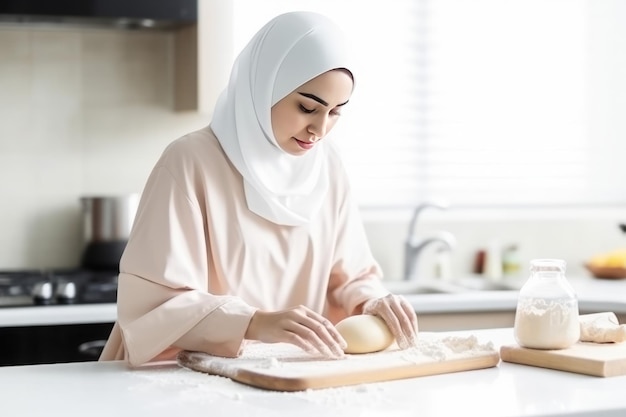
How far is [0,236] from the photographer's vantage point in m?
3.14

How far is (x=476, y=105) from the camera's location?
3740 mm

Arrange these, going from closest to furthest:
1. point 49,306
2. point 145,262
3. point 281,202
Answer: point 145,262
point 281,202
point 49,306

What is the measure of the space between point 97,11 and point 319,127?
1368 mm

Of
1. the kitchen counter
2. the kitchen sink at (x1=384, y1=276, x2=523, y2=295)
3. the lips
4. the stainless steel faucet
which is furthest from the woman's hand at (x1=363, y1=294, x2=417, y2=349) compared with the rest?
the stainless steel faucet

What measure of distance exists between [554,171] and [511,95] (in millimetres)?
356

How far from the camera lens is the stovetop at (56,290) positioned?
2674mm

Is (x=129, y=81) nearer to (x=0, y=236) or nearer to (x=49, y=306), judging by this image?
(x=0, y=236)

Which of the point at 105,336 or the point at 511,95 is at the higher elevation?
the point at 511,95

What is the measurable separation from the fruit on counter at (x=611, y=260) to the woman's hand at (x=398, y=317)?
1.88 metres

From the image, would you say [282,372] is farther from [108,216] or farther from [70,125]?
[70,125]

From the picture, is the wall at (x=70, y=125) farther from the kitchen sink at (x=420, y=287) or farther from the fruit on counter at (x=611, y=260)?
the fruit on counter at (x=611, y=260)

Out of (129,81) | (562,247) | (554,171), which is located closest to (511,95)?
(554,171)

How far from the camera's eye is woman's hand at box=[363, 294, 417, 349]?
1.72m

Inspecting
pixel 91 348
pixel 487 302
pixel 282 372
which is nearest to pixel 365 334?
pixel 282 372
